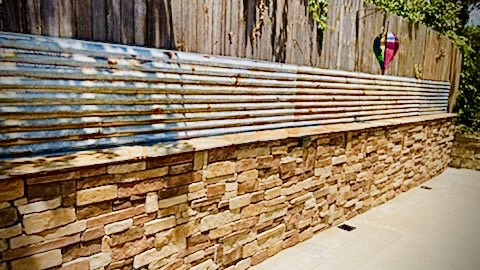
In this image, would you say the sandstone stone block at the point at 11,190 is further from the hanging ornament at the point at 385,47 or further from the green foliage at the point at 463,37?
the green foliage at the point at 463,37

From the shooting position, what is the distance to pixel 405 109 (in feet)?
19.4

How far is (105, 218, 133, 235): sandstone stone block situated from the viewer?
2182 millimetres

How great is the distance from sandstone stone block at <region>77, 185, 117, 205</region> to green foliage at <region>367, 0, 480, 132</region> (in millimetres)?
7217

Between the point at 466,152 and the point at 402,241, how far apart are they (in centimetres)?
548

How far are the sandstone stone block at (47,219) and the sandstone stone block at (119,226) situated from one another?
24 cm

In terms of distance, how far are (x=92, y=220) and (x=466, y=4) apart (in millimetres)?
11287

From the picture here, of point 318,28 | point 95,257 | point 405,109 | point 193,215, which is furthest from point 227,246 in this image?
point 405,109

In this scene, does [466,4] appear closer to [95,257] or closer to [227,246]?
[227,246]

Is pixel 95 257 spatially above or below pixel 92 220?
below

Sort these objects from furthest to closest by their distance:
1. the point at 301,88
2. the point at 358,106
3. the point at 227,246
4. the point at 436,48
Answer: the point at 436,48 → the point at 358,106 → the point at 301,88 → the point at 227,246

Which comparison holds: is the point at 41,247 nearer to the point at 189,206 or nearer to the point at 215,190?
the point at 189,206

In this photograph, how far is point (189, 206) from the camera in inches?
104

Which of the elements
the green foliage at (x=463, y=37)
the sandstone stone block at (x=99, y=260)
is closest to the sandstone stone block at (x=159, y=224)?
the sandstone stone block at (x=99, y=260)

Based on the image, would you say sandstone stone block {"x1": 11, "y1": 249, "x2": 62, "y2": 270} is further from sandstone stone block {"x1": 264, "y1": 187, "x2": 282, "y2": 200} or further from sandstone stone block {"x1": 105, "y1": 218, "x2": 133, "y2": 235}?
sandstone stone block {"x1": 264, "y1": 187, "x2": 282, "y2": 200}
